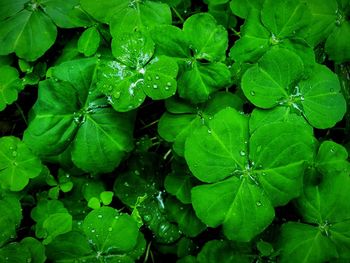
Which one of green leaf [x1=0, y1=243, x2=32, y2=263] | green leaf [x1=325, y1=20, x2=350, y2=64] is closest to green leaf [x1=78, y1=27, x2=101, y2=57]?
green leaf [x1=0, y1=243, x2=32, y2=263]

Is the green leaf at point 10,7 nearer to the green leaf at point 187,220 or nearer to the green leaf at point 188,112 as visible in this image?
the green leaf at point 188,112

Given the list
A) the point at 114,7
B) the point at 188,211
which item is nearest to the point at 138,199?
the point at 188,211

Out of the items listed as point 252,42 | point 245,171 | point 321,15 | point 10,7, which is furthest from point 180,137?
point 10,7

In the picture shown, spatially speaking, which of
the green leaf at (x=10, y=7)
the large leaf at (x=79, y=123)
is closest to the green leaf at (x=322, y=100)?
the large leaf at (x=79, y=123)

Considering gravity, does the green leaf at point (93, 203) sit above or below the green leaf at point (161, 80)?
below

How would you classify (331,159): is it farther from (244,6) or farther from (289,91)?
(244,6)

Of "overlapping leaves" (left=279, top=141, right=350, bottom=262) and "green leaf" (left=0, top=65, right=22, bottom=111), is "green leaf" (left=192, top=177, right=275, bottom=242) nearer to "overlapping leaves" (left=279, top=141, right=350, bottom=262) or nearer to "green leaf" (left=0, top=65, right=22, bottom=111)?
"overlapping leaves" (left=279, top=141, right=350, bottom=262)

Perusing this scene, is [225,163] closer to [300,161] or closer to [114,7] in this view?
[300,161]
